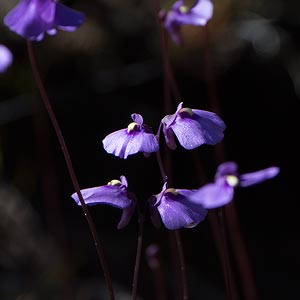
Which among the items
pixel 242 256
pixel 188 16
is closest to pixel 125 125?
pixel 242 256

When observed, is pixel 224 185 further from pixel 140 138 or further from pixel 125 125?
pixel 125 125

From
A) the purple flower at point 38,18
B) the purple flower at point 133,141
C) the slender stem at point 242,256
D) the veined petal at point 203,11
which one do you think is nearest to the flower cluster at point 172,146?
the purple flower at point 133,141

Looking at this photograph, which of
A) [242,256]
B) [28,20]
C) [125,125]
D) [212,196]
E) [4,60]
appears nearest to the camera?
[212,196]

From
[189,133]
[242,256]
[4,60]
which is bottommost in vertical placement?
[242,256]

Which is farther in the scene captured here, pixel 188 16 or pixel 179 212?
pixel 188 16

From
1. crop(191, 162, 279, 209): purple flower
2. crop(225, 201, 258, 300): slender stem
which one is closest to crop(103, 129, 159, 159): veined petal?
crop(191, 162, 279, 209): purple flower

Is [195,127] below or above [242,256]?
above
